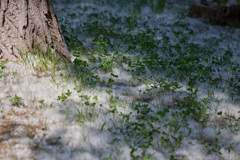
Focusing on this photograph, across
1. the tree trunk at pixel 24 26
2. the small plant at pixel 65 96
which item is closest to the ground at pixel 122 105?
the small plant at pixel 65 96

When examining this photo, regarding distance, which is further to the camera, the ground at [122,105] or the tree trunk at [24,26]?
the tree trunk at [24,26]

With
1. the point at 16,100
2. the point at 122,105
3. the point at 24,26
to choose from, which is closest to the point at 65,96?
the point at 16,100

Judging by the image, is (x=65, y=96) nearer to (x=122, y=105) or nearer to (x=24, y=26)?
(x=122, y=105)

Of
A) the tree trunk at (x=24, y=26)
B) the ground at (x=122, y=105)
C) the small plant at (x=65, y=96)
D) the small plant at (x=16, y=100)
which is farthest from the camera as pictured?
the tree trunk at (x=24, y=26)

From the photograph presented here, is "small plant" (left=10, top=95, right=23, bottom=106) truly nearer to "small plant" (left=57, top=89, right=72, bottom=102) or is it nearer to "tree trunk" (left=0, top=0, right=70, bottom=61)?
"small plant" (left=57, top=89, right=72, bottom=102)

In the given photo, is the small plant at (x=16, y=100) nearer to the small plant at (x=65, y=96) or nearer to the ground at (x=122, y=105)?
the ground at (x=122, y=105)

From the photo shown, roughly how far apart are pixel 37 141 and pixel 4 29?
2.09 meters

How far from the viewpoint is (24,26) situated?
12.1ft

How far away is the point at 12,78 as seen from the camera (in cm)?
351

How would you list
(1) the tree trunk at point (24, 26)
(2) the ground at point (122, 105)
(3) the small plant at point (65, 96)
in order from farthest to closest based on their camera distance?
(1) the tree trunk at point (24, 26)
(3) the small plant at point (65, 96)
(2) the ground at point (122, 105)

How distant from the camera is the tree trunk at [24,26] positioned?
11.9ft

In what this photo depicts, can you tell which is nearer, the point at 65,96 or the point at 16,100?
the point at 16,100

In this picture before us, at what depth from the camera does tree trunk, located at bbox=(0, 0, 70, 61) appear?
3639 millimetres

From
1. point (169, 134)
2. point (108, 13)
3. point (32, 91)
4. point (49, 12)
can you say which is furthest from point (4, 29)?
point (108, 13)
